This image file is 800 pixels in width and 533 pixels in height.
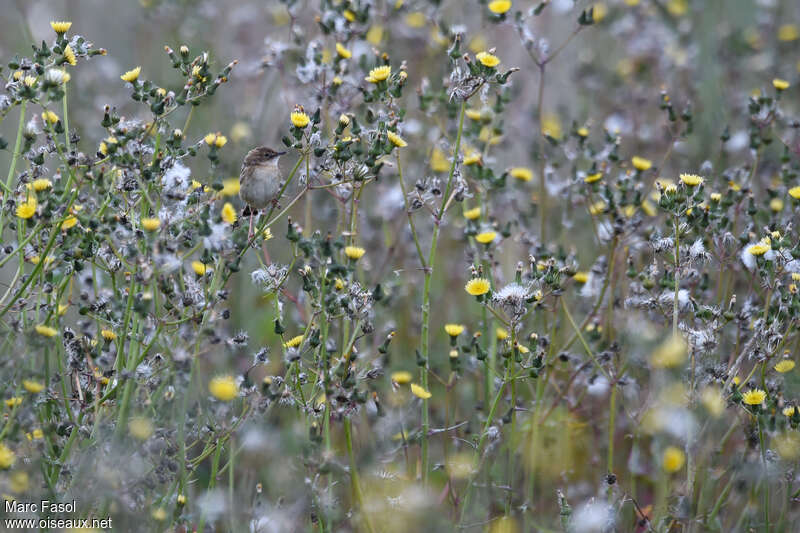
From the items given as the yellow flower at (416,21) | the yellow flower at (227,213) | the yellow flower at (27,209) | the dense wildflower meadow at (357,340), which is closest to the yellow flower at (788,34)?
the dense wildflower meadow at (357,340)

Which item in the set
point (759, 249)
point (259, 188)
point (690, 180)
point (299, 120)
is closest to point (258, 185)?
point (259, 188)

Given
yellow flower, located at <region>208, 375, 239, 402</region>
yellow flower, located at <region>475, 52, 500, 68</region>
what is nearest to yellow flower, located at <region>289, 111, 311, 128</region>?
yellow flower, located at <region>475, 52, 500, 68</region>

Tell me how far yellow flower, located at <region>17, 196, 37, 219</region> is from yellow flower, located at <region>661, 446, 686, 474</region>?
1.95m

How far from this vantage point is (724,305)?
126 inches

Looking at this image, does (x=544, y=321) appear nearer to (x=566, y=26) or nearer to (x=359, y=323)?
(x=359, y=323)

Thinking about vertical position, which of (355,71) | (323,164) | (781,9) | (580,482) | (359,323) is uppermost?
(781,9)

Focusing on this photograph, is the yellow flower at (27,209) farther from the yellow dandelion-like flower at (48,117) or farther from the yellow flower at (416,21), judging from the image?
the yellow flower at (416,21)

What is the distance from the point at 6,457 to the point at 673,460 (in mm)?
1895

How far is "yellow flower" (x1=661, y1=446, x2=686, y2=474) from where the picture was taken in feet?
7.75

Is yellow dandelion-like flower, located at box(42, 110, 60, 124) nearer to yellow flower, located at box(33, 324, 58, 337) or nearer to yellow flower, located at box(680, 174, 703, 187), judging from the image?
yellow flower, located at box(33, 324, 58, 337)

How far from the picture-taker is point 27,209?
2.29 metres

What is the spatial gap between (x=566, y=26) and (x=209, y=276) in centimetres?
603

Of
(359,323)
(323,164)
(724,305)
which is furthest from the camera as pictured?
(724,305)

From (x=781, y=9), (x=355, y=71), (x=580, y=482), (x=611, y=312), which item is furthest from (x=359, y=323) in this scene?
(x=781, y=9)
